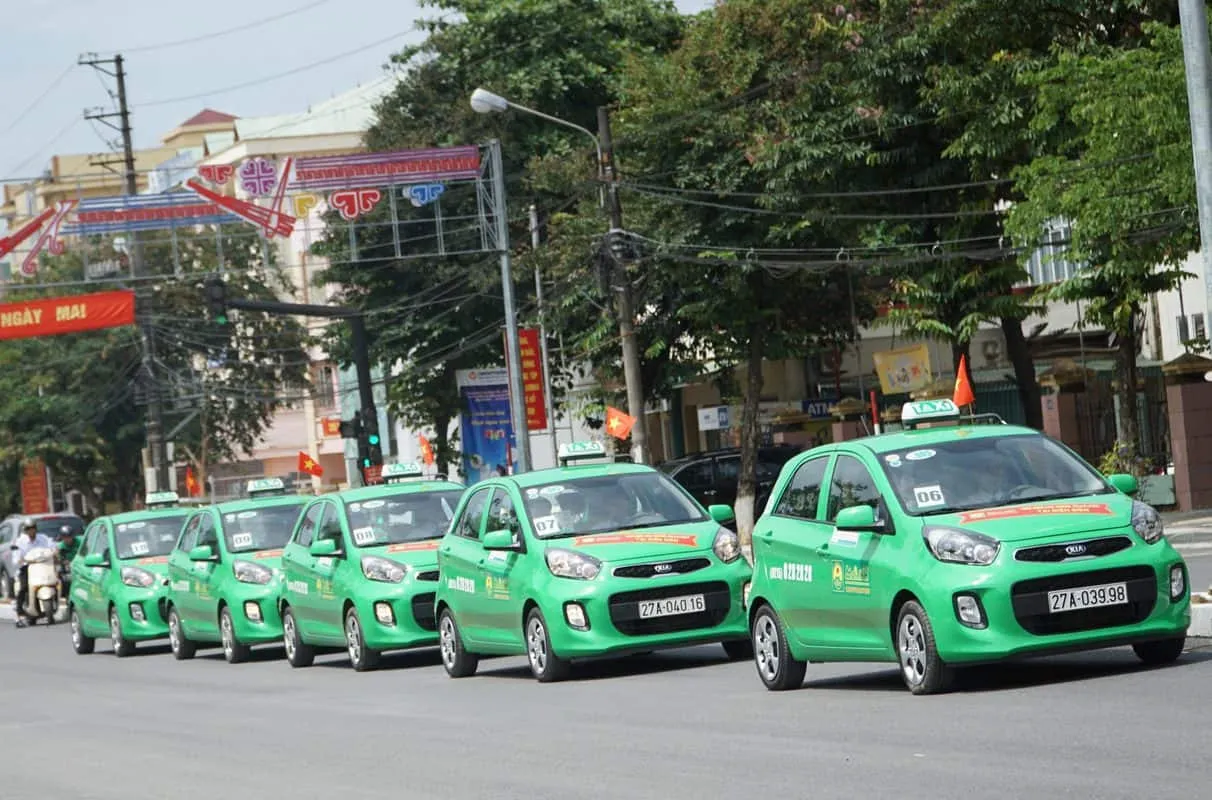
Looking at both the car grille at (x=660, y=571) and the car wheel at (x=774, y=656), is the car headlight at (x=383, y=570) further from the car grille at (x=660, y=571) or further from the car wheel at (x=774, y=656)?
the car wheel at (x=774, y=656)

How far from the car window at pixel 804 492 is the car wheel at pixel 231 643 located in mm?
11723

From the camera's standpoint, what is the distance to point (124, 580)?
28703 millimetres

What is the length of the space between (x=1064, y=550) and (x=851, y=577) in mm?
1416

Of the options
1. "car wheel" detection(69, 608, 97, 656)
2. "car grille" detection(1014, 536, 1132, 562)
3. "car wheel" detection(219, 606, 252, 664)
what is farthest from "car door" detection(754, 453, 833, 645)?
"car wheel" detection(69, 608, 97, 656)

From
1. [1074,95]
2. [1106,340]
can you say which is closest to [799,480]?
[1074,95]

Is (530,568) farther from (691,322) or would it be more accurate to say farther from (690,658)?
(691,322)

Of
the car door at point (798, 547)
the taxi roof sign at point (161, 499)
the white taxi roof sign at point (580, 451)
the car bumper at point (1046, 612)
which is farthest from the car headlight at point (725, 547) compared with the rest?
the taxi roof sign at point (161, 499)

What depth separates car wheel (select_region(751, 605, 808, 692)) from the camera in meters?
14.4

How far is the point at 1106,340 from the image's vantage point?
51281 millimetres

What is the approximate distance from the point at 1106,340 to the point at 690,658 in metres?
34.6

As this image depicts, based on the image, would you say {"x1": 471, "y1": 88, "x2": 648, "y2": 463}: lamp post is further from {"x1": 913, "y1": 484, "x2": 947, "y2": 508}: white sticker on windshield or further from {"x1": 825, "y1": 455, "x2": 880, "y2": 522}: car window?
{"x1": 913, "y1": 484, "x2": 947, "y2": 508}: white sticker on windshield

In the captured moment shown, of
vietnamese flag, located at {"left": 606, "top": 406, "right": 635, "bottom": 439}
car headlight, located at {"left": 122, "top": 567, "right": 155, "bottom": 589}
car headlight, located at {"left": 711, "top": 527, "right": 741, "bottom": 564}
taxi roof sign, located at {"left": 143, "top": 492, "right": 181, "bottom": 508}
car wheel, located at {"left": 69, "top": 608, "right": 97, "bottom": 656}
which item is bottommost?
car wheel, located at {"left": 69, "top": 608, "right": 97, "bottom": 656}

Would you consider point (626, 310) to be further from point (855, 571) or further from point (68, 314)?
point (855, 571)

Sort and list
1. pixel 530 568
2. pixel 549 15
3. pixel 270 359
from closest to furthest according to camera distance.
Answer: pixel 530 568
pixel 549 15
pixel 270 359
